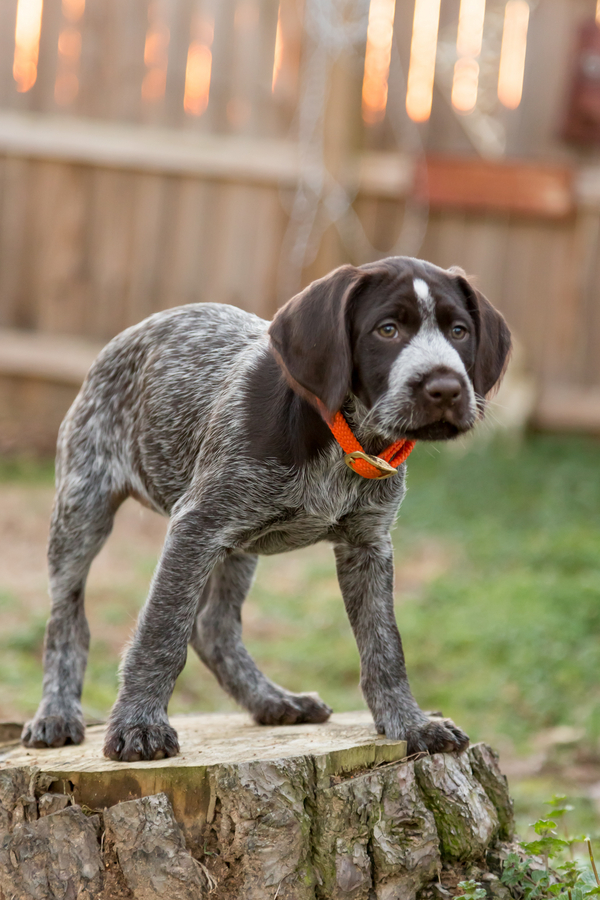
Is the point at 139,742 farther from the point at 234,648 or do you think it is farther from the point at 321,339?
the point at 321,339

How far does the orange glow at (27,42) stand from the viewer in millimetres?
8156

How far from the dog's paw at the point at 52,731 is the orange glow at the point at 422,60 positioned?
659 centimetres

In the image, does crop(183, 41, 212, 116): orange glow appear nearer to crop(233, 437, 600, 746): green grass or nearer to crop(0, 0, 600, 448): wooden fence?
crop(0, 0, 600, 448): wooden fence

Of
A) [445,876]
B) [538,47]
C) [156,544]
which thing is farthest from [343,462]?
[538,47]

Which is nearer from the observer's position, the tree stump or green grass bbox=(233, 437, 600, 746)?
the tree stump

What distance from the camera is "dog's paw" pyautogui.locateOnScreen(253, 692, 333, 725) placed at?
10.3 ft

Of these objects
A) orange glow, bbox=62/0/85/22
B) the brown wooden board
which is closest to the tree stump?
the brown wooden board

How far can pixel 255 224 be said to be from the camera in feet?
27.4

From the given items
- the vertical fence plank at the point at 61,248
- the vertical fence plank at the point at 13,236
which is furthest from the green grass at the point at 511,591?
the vertical fence plank at the point at 13,236

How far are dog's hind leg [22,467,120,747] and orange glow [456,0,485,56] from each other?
635 centimetres

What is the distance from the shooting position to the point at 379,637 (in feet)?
9.40

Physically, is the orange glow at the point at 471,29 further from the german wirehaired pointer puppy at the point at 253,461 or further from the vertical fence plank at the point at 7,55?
the german wirehaired pointer puppy at the point at 253,461

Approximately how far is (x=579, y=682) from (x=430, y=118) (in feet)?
17.1

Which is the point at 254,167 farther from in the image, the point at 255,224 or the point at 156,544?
the point at 156,544
